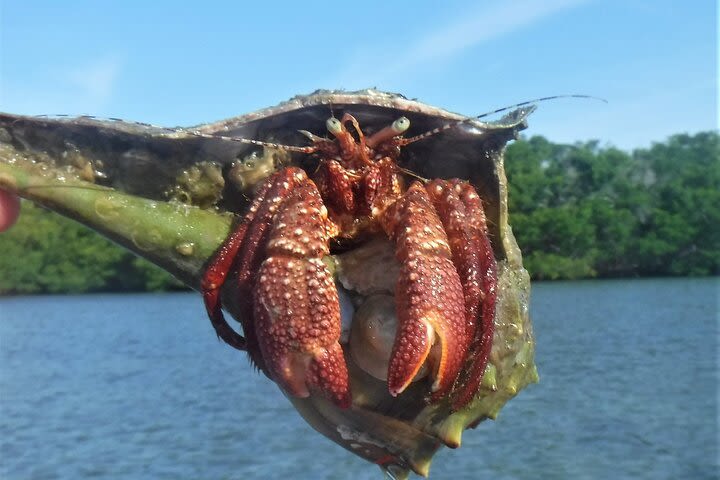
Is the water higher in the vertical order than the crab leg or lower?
lower

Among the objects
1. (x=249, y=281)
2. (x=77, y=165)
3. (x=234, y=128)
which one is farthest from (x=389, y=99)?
(x=77, y=165)

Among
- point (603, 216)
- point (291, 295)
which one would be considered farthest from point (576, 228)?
point (291, 295)

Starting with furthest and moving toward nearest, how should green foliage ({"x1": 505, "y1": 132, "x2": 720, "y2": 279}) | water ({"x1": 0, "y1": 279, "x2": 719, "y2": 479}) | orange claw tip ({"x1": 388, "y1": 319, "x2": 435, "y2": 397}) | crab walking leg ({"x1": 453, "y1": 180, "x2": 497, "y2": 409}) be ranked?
green foliage ({"x1": 505, "y1": 132, "x2": 720, "y2": 279}), water ({"x1": 0, "y1": 279, "x2": 719, "y2": 479}), crab walking leg ({"x1": 453, "y1": 180, "x2": 497, "y2": 409}), orange claw tip ({"x1": 388, "y1": 319, "x2": 435, "y2": 397})

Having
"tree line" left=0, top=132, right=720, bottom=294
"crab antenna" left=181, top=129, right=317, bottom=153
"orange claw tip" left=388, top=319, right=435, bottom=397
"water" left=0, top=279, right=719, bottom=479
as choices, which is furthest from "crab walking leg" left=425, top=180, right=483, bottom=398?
"tree line" left=0, top=132, right=720, bottom=294

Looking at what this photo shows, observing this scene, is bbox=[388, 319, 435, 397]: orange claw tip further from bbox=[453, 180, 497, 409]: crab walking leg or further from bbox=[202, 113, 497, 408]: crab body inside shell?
bbox=[453, 180, 497, 409]: crab walking leg

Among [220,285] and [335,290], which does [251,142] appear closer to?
[220,285]

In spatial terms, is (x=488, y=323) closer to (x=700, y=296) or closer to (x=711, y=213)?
(x=700, y=296)
